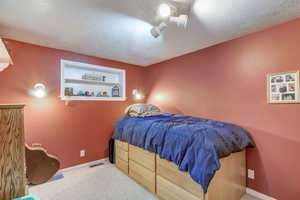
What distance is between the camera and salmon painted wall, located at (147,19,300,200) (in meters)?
1.75

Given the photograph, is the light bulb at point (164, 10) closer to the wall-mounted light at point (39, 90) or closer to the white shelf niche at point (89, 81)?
the white shelf niche at point (89, 81)

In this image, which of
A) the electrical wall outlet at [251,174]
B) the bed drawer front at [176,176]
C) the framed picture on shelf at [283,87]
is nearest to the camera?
the bed drawer front at [176,176]

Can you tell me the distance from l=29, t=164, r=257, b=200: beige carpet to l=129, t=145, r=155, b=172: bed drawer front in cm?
37

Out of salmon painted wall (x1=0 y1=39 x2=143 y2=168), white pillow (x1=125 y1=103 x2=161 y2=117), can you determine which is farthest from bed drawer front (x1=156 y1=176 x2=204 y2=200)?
salmon painted wall (x1=0 y1=39 x2=143 y2=168)

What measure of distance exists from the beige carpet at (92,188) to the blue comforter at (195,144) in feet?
2.20

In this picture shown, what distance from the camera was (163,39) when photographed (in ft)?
7.54

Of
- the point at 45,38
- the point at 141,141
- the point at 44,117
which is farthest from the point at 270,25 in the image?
the point at 44,117

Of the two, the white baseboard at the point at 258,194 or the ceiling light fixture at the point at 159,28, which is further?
the white baseboard at the point at 258,194

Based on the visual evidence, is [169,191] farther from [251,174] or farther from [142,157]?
[251,174]

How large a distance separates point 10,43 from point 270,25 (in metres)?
3.77

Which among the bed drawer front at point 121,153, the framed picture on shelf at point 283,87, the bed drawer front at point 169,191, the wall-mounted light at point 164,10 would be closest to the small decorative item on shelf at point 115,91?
the bed drawer front at point 121,153

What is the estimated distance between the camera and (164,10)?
4.92 ft

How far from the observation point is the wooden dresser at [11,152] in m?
0.96

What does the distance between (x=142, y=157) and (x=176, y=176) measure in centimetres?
69
